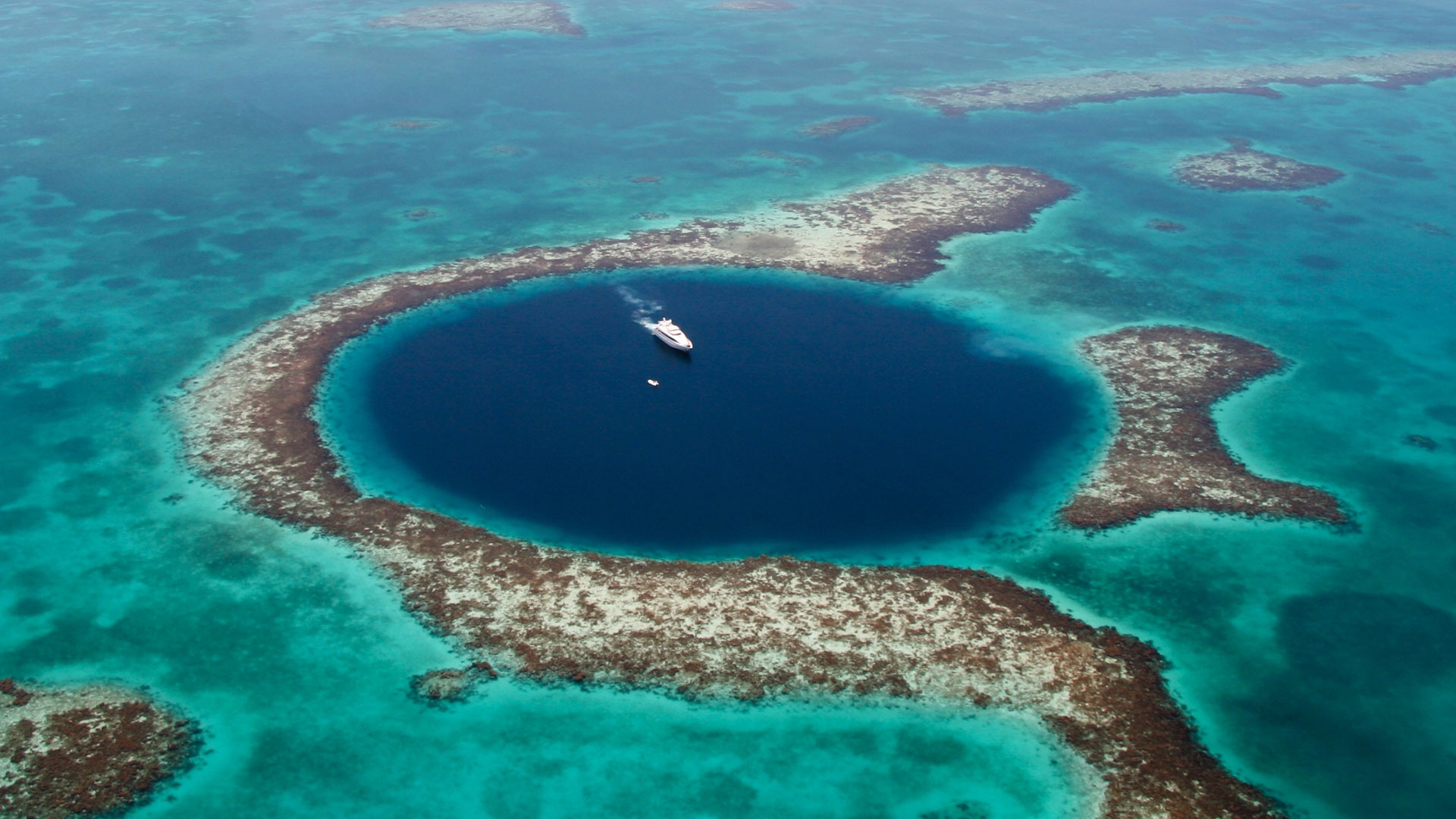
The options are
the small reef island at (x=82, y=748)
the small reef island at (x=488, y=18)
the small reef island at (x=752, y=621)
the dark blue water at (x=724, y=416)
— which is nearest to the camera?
the small reef island at (x=82, y=748)

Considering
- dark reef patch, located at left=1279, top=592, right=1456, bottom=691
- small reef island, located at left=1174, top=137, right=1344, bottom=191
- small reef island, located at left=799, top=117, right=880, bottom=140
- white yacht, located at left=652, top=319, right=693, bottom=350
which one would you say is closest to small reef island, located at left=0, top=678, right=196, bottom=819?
white yacht, located at left=652, top=319, right=693, bottom=350

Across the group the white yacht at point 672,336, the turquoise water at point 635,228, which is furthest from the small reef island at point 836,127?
the white yacht at point 672,336

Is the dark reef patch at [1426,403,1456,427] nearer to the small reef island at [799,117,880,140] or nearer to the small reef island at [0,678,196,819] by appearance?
the small reef island at [799,117,880,140]

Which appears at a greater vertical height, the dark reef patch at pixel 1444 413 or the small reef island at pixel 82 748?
the dark reef patch at pixel 1444 413

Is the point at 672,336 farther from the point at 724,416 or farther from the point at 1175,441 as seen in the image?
the point at 1175,441

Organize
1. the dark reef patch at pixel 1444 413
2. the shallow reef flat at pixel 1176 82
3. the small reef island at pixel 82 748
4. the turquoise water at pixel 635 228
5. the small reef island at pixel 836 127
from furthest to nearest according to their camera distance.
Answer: the shallow reef flat at pixel 1176 82 → the small reef island at pixel 836 127 → the dark reef patch at pixel 1444 413 → the turquoise water at pixel 635 228 → the small reef island at pixel 82 748

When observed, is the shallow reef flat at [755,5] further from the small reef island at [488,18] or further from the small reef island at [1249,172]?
the small reef island at [1249,172]

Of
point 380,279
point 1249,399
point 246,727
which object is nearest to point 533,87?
point 380,279

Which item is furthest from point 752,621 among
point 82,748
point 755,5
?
point 755,5

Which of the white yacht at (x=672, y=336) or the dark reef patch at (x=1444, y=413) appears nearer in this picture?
the dark reef patch at (x=1444, y=413)
